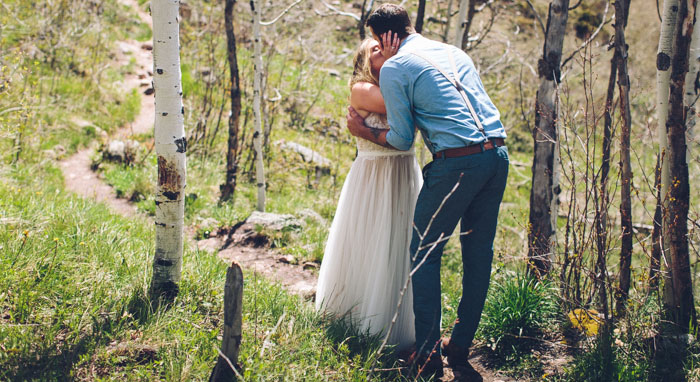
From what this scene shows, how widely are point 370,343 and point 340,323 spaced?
0.25m

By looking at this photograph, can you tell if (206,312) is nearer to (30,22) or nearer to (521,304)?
(521,304)

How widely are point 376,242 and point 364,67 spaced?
1.08 metres

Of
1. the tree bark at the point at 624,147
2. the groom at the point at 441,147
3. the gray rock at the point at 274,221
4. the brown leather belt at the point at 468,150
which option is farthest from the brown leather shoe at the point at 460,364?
the gray rock at the point at 274,221

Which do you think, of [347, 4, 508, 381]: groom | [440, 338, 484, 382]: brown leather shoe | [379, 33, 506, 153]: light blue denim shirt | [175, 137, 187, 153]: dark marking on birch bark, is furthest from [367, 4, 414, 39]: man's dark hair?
[440, 338, 484, 382]: brown leather shoe

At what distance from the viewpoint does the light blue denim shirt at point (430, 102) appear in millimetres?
A: 2770

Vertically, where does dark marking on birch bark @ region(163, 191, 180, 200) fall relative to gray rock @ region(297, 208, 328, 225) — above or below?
above

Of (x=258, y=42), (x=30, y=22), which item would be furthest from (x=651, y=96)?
(x=30, y=22)

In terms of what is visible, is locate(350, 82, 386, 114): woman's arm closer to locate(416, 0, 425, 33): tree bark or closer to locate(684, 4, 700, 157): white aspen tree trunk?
locate(684, 4, 700, 157): white aspen tree trunk

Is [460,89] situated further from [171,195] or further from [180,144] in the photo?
[171,195]

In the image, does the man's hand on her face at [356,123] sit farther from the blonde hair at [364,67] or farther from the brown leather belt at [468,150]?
the brown leather belt at [468,150]

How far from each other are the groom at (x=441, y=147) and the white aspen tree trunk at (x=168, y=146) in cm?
107

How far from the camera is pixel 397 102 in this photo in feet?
9.23

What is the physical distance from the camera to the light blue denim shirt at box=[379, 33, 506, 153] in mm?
2770

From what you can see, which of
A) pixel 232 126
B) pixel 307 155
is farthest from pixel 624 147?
pixel 307 155
